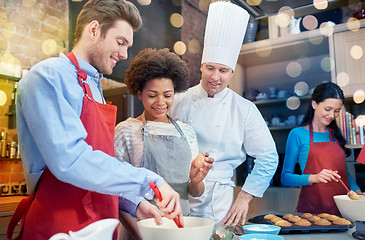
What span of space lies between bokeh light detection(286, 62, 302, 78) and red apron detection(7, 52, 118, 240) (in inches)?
118

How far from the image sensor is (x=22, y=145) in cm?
90

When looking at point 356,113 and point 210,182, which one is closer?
point 210,182

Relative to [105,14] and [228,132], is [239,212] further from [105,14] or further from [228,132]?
[105,14]

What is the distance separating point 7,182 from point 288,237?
2.66 m

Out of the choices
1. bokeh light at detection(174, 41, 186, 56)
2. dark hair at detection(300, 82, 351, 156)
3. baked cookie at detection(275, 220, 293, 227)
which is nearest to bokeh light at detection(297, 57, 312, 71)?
dark hair at detection(300, 82, 351, 156)

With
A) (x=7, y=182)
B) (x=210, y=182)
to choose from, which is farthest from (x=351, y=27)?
(x=7, y=182)

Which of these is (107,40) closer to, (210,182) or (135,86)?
(135,86)

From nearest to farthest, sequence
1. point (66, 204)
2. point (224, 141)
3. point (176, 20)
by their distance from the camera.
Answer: point (66, 204) → point (224, 141) → point (176, 20)

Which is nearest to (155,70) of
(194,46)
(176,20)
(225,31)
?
(225,31)

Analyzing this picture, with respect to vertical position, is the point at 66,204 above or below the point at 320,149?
below

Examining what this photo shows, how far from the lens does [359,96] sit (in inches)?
117

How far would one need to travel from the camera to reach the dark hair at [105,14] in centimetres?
101

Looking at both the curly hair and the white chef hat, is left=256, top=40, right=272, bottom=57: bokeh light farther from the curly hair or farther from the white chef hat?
the curly hair

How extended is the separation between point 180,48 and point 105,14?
3.21m
